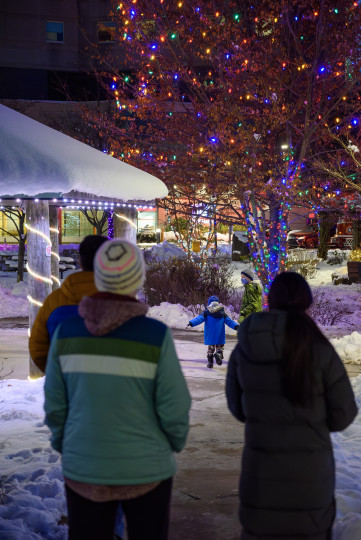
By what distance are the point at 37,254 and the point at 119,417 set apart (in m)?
6.93

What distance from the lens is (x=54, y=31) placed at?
46.2m

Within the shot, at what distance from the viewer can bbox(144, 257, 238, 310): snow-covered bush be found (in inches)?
674

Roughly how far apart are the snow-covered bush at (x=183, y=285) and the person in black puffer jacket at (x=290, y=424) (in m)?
13.7

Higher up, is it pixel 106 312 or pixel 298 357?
pixel 106 312

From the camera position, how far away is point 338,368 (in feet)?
9.78

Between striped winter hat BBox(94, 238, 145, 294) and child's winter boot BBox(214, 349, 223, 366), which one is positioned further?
child's winter boot BBox(214, 349, 223, 366)

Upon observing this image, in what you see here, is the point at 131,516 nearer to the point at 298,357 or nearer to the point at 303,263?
the point at 298,357

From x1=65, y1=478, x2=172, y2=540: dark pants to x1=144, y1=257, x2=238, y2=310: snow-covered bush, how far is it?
13931 mm

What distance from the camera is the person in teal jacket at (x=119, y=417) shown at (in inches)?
105

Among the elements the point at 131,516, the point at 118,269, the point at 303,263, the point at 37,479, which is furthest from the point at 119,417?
the point at 303,263

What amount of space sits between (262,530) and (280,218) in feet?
37.9

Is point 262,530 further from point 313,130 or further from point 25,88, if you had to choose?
point 25,88

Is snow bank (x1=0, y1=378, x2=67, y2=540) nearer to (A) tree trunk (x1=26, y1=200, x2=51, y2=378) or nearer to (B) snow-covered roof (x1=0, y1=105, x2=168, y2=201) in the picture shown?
(A) tree trunk (x1=26, y1=200, x2=51, y2=378)

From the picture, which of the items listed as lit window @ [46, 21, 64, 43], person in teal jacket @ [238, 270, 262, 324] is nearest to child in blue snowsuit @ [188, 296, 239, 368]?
person in teal jacket @ [238, 270, 262, 324]
